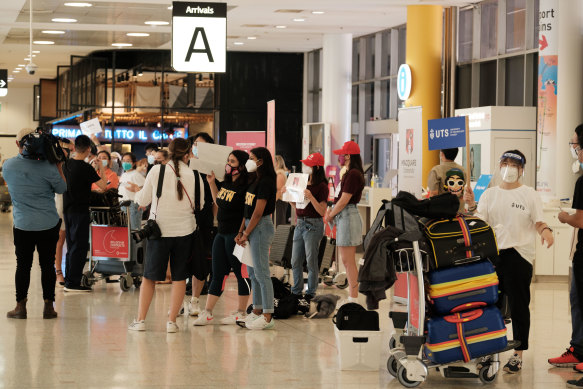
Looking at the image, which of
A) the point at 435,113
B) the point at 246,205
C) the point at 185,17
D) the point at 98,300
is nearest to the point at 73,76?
the point at 435,113

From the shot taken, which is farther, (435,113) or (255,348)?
(435,113)

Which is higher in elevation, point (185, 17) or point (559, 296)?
point (185, 17)

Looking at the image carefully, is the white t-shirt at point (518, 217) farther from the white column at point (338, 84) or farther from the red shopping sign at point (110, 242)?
the white column at point (338, 84)

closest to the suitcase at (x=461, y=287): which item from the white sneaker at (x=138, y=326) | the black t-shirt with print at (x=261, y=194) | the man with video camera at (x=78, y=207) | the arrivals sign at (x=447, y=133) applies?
the arrivals sign at (x=447, y=133)

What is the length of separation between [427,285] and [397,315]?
25.0 inches

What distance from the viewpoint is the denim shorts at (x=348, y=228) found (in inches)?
380

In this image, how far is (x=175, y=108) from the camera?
25500 millimetres

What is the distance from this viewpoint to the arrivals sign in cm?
795

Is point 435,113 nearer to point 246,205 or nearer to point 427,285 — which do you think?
point 246,205

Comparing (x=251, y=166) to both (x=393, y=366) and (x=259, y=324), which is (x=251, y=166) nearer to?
(x=259, y=324)

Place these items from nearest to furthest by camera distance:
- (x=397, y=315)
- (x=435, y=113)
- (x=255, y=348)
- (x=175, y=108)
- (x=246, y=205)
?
(x=397, y=315)
(x=255, y=348)
(x=246, y=205)
(x=435, y=113)
(x=175, y=108)

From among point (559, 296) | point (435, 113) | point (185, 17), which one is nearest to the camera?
point (559, 296)

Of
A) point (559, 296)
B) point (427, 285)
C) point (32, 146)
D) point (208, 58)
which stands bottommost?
point (559, 296)

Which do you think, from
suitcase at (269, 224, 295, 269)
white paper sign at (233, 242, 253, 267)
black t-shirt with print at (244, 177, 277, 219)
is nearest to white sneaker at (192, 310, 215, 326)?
white paper sign at (233, 242, 253, 267)
